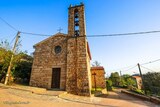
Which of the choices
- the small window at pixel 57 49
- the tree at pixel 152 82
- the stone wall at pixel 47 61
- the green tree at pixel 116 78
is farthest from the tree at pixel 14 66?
the green tree at pixel 116 78

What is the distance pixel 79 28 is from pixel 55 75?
20.1 feet

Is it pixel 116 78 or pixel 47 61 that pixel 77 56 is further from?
pixel 116 78

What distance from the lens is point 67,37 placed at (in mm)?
12500

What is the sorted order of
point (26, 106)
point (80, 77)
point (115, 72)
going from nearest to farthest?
point (26, 106)
point (80, 77)
point (115, 72)

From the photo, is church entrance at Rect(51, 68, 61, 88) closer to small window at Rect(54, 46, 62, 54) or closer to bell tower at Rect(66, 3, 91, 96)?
bell tower at Rect(66, 3, 91, 96)

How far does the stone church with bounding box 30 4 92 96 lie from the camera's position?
34.4 ft

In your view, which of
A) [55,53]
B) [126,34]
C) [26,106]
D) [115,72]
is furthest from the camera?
[115,72]

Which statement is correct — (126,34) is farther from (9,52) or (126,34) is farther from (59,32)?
(9,52)

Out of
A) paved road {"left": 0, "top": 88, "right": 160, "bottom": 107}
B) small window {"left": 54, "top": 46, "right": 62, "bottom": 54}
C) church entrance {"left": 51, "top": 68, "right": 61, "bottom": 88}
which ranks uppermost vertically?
small window {"left": 54, "top": 46, "right": 62, "bottom": 54}

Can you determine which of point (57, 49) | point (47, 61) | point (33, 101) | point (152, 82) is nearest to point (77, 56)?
point (57, 49)

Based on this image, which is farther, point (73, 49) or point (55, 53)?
point (55, 53)

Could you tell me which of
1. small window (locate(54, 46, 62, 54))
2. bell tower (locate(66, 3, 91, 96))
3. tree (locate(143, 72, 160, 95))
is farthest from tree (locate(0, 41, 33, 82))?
tree (locate(143, 72, 160, 95))

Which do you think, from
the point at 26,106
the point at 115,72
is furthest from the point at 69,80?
the point at 115,72

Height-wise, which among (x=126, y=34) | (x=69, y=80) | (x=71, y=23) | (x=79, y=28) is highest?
(x=71, y=23)
